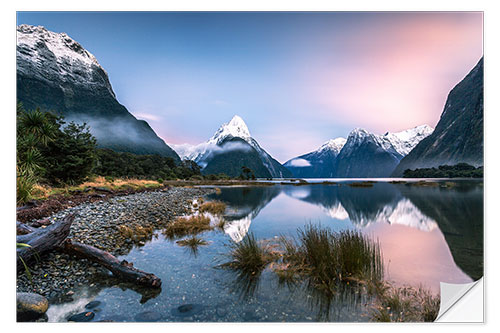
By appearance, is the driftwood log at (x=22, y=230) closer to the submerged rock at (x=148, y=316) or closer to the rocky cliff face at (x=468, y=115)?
the submerged rock at (x=148, y=316)

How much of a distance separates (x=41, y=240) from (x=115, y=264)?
152 centimetres

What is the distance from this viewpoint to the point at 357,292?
13.1 ft

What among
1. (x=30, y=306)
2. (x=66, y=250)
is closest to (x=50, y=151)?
(x=66, y=250)

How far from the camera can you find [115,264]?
4508mm

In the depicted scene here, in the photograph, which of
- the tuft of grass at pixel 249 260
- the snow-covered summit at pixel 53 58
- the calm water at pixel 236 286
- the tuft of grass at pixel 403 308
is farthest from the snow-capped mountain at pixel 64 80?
the tuft of grass at pixel 403 308

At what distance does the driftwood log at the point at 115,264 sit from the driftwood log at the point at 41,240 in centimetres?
31

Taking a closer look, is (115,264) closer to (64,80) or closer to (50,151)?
(64,80)

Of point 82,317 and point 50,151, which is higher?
point 50,151

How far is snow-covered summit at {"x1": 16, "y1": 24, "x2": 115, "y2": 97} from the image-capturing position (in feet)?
15.7

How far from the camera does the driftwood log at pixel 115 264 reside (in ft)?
13.6

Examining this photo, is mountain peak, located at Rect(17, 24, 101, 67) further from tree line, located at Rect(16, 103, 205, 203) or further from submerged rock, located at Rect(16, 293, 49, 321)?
submerged rock, located at Rect(16, 293, 49, 321)

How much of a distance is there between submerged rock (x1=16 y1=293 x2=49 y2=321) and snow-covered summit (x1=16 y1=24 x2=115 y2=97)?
4.64 metres

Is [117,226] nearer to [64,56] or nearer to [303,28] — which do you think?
[64,56]

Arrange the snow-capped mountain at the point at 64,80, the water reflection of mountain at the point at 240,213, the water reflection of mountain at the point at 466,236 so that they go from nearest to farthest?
the snow-capped mountain at the point at 64,80
the water reflection of mountain at the point at 466,236
the water reflection of mountain at the point at 240,213
